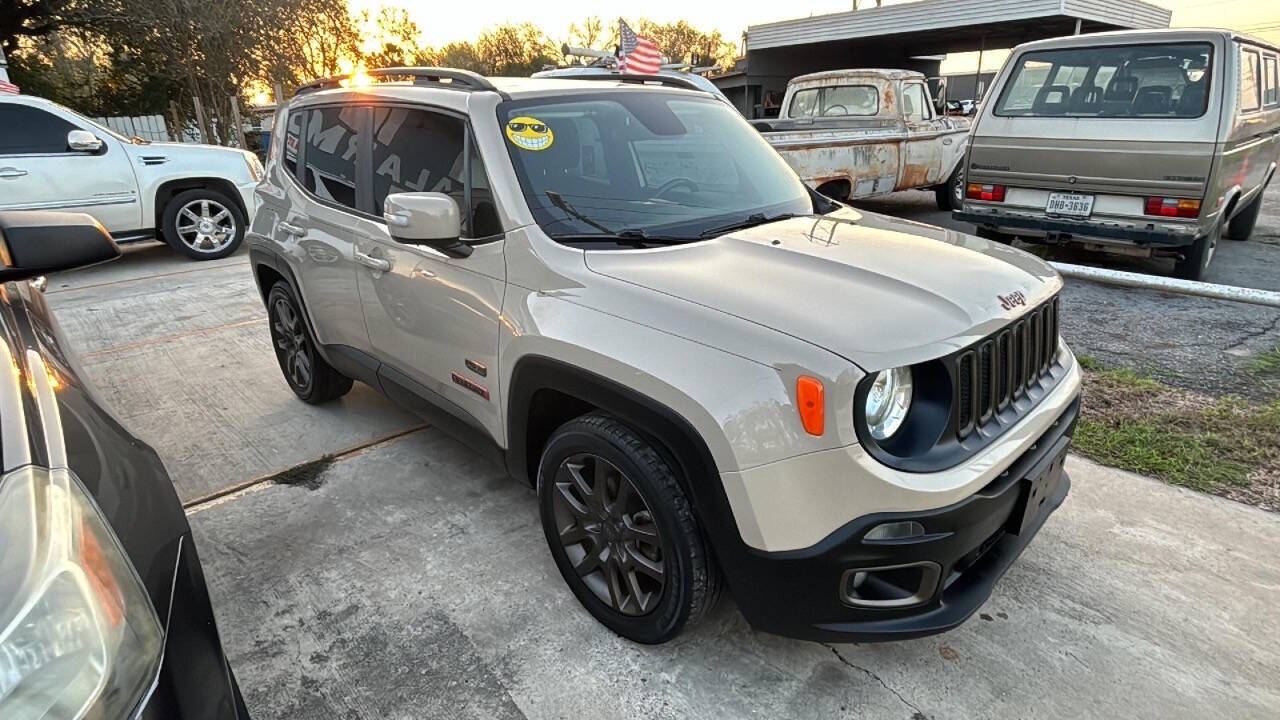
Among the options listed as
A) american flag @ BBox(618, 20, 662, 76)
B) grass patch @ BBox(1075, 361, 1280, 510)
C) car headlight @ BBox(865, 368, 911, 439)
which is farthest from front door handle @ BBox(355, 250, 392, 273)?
american flag @ BBox(618, 20, 662, 76)

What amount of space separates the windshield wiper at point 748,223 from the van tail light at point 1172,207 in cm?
458

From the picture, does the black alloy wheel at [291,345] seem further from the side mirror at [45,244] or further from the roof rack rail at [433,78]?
the side mirror at [45,244]

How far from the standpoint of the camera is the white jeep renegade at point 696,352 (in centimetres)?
189

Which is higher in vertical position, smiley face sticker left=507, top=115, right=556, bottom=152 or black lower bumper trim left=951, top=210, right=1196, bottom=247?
smiley face sticker left=507, top=115, right=556, bottom=152

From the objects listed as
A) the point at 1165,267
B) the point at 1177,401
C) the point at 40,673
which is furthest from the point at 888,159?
the point at 40,673

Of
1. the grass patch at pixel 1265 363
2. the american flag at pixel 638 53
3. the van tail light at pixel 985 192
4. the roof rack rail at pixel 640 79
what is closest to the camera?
the roof rack rail at pixel 640 79

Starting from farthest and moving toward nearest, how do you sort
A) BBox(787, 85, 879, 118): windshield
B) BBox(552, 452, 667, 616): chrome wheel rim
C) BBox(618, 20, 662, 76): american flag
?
1. BBox(618, 20, 662, 76): american flag
2. BBox(787, 85, 879, 118): windshield
3. BBox(552, 452, 667, 616): chrome wheel rim

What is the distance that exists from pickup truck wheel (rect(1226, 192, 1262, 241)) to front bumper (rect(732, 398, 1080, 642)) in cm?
851

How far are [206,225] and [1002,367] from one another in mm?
9210

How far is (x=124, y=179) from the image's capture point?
8109 millimetres

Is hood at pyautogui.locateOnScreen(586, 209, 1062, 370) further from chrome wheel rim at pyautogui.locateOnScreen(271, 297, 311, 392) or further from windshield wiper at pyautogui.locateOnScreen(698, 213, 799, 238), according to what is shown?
chrome wheel rim at pyautogui.locateOnScreen(271, 297, 311, 392)

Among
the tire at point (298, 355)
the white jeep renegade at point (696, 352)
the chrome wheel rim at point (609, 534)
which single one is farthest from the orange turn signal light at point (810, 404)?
the tire at point (298, 355)

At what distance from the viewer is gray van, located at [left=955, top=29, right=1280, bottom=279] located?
5.78m

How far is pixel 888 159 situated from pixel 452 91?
7.70 m
